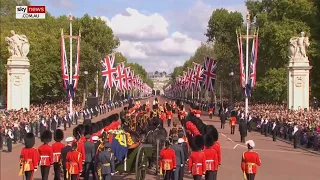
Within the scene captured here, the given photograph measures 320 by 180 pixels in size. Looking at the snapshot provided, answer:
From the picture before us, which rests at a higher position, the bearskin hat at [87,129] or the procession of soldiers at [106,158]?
the bearskin hat at [87,129]

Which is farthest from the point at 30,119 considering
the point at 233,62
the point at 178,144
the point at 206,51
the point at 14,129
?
the point at 206,51

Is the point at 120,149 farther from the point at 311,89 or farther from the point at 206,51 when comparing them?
the point at 206,51

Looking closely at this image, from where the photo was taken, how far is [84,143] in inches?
542

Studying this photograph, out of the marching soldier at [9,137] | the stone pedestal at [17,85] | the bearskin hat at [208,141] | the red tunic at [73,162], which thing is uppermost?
the stone pedestal at [17,85]

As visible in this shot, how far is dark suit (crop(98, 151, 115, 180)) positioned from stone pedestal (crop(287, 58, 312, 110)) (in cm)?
2669

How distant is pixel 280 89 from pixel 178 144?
117 feet

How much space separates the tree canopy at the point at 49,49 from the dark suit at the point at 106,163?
41888 mm

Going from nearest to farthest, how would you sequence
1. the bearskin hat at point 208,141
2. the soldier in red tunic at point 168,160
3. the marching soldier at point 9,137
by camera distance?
1. the soldier in red tunic at point 168,160
2. the bearskin hat at point 208,141
3. the marching soldier at point 9,137

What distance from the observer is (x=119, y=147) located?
44.8 ft

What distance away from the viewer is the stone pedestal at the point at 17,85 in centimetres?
3697

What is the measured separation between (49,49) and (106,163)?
44.3 m

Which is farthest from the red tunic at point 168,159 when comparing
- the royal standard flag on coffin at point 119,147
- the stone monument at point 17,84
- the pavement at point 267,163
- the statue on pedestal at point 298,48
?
the statue on pedestal at point 298,48

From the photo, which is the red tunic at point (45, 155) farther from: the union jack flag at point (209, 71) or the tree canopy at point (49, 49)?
the tree canopy at point (49, 49)

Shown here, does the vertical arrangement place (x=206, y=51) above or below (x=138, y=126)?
above
